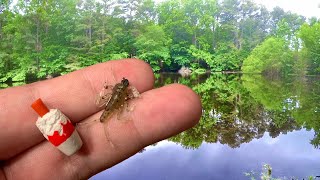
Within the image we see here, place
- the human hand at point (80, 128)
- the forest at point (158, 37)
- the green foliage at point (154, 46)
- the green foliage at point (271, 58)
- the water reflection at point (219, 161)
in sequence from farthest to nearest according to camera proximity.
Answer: the green foliage at point (154, 46) → the green foliage at point (271, 58) → the forest at point (158, 37) → the water reflection at point (219, 161) → the human hand at point (80, 128)

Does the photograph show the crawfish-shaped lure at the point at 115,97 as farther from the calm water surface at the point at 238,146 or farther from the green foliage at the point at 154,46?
the green foliage at the point at 154,46

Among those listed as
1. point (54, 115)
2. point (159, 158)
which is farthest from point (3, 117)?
point (159, 158)

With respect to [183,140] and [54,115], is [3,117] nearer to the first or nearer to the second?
[54,115]

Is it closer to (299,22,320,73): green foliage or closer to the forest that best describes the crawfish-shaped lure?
the forest

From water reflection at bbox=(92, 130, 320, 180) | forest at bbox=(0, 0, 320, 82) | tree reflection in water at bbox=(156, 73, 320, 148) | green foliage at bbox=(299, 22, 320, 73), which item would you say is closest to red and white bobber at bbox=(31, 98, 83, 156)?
water reflection at bbox=(92, 130, 320, 180)

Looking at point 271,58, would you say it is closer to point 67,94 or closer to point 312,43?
point 312,43

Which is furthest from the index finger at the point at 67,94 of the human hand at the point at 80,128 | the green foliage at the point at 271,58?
the green foliage at the point at 271,58
